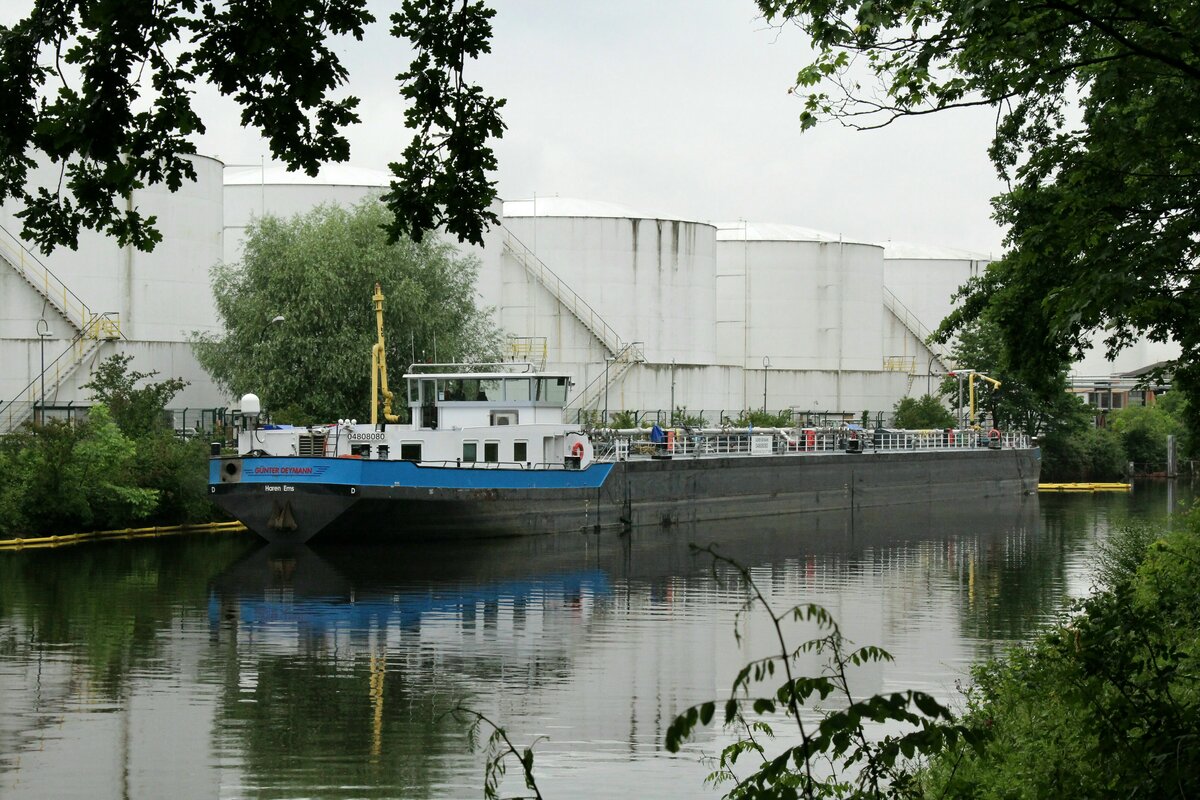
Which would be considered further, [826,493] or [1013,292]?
[826,493]

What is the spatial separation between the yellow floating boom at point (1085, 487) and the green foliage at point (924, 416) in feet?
22.3

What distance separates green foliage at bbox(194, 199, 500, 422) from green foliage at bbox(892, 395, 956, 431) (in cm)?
3337

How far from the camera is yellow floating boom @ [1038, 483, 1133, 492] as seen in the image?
73312 mm

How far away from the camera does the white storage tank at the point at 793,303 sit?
82.0 m

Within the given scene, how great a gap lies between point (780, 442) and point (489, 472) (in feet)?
64.2

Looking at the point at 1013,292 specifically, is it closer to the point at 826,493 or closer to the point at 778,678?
the point at 778,678

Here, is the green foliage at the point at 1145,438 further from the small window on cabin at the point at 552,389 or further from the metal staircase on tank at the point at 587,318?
the small window on cabin at the point at 552,389

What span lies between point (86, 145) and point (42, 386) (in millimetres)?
39813

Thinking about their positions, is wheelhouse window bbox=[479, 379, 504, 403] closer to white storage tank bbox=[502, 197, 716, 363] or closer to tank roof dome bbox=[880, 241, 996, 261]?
white storage tank bbox=[502, 197, 716, 363]

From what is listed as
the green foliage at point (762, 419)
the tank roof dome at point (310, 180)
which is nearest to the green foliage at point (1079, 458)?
the green foliage at point (762, 419)

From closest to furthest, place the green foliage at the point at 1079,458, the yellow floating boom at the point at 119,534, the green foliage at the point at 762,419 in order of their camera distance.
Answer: the yellow floating boom at the point at 119,534 < the green foliage at the point at 762,419 < the green foliage at the point at 1079,458

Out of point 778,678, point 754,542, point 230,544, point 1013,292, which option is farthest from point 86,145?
point 754,542

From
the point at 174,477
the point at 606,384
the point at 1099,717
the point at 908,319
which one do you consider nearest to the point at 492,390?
the point at 174,477

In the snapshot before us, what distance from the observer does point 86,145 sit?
33.1ft
